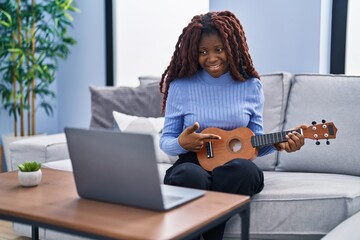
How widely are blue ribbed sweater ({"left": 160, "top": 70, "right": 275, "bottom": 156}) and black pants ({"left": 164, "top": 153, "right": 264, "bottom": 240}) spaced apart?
7.3 inches

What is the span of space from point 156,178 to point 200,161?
669 mm

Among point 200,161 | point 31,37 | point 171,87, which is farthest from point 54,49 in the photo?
point 200,161

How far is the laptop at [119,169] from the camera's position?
1.03 metres

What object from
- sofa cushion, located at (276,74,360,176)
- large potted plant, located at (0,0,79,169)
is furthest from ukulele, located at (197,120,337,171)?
large potted plant, located at (0,0,79,169)

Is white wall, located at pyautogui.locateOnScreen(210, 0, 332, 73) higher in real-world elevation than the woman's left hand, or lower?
higher

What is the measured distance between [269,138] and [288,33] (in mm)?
1104

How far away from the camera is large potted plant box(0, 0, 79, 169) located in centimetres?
320

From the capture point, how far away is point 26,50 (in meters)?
3.29

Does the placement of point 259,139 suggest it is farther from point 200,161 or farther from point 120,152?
point 120,152

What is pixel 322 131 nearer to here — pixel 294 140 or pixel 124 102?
pixel 294 140

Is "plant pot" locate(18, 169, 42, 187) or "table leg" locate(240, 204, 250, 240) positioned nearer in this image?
"table leg" locate(240, 204, 250, 240)

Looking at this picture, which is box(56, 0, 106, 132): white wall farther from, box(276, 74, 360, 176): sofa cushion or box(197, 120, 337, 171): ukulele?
box(197, 120, 337, 171): ukulele

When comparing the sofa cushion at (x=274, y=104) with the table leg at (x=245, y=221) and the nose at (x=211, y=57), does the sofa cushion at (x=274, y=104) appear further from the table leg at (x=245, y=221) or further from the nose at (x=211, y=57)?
the table leg at (x=245, y=221)

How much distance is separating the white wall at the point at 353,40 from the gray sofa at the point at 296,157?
475 mm
